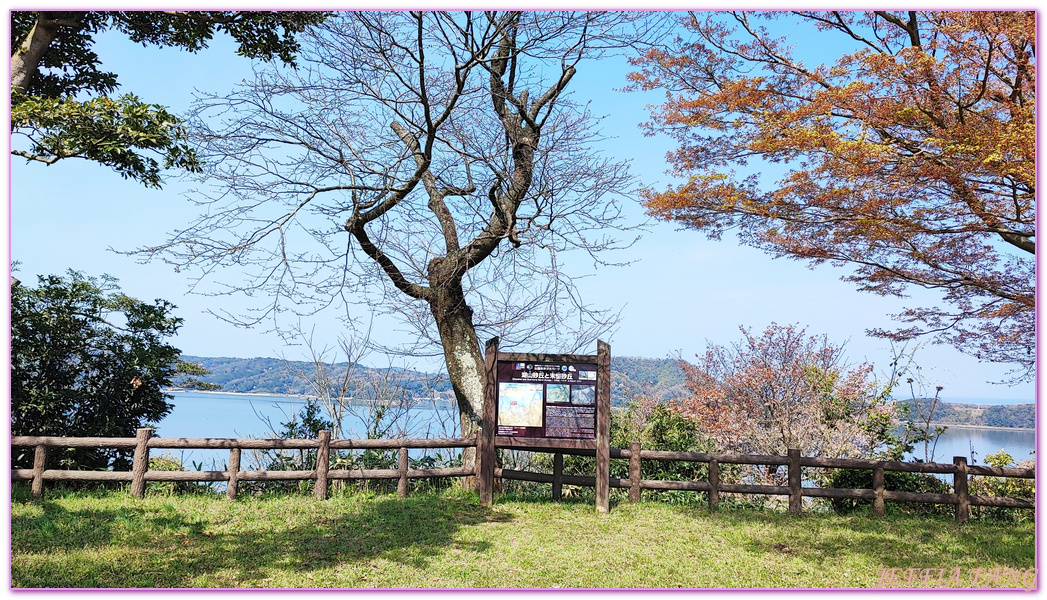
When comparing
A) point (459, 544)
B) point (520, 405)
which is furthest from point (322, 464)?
point (459, 544)

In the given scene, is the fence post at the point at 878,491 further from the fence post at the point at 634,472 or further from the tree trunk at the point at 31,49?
the tree trunk at the point at 31,49

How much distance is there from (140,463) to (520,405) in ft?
14.7

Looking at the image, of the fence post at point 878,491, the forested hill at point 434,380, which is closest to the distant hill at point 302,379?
the forested hill at point 434,380

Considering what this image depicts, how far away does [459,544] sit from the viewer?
6.35 meters

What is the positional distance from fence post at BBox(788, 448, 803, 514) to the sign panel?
2.40 m

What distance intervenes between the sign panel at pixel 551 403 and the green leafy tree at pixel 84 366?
5.08 m

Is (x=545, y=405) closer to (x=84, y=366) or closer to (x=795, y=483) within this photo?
(x=795, y=483)

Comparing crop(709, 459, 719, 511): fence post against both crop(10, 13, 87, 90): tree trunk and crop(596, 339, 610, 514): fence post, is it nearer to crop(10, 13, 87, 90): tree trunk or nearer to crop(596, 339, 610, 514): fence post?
crop(596, 339, 610, 514): fence post

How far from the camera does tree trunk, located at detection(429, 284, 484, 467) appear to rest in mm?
9172

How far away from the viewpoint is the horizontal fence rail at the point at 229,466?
25.7 ft

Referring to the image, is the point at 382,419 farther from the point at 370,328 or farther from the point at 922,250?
the point at 922,250

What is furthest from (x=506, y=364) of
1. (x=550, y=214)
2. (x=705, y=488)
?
(x=705, y=488)

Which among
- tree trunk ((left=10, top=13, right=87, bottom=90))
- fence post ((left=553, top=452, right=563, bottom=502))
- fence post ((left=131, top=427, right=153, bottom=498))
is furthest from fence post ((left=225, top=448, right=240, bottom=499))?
tree trunk ((left=10, top=13, right=87, bottom=90))

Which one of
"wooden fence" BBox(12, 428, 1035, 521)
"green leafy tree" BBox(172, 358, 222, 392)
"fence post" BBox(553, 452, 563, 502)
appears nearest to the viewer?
→ "wooden fence" BBox(12, 428, 1035, 521)
